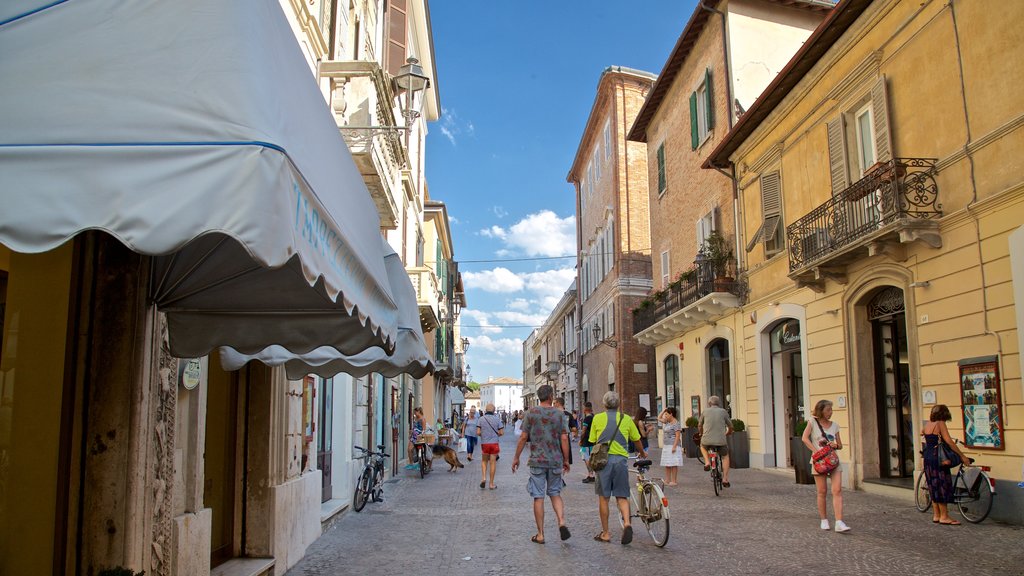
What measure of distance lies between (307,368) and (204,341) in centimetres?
244

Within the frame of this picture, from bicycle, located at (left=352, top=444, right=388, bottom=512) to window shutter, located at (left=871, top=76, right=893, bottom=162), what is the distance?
9512 mm

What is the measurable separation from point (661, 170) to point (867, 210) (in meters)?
14.0

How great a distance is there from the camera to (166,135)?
2846mm

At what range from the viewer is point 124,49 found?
3.05 metres

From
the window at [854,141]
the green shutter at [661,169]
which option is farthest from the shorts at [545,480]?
the green shutter at [661,169]

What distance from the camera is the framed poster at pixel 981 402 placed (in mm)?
9727

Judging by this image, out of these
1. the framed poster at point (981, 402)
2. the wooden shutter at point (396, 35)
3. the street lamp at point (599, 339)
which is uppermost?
the wooden shutter at point (396, 35)

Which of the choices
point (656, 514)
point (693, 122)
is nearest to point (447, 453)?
point (693, 122)

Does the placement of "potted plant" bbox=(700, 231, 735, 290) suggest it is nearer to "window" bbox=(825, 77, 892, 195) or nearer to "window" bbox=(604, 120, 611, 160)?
"window" bbox=(825, 77, 892, 195)

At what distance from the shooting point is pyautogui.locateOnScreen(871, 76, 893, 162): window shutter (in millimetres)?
12375

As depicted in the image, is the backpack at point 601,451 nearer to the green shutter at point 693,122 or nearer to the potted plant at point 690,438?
the potted plant at point 690,438

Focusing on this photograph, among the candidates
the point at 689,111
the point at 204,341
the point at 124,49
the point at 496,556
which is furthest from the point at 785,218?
the point at 124,49

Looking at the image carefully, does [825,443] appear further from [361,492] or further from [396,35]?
[396,35]

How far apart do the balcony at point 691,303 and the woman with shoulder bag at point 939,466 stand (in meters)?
9.52
